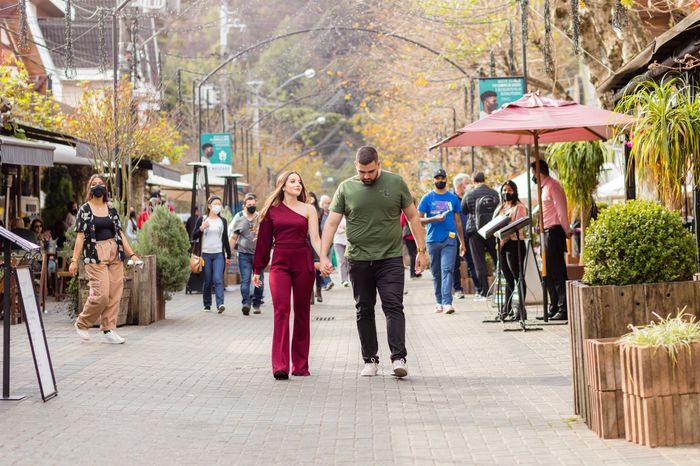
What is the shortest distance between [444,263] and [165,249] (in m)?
4.06

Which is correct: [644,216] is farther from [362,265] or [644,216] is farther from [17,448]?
[17,448]

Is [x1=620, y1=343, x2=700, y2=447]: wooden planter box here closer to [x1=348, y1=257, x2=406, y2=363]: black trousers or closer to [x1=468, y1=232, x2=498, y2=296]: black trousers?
[x1=348, y1=257, x2=406, y2=363]: black trousers

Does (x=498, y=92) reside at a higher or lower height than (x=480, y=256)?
higher

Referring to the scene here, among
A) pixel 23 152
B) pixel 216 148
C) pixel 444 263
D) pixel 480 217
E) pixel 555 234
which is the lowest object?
pixel 444 263

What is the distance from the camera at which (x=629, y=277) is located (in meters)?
7.12

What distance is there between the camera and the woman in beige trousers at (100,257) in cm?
1291

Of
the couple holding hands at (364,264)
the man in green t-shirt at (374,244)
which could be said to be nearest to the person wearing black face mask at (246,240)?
the couple holding hands at (364,264)

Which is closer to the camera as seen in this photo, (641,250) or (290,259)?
(641,250)

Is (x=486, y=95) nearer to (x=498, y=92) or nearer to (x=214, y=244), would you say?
(x=498, y=92)

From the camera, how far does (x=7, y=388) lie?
870cm

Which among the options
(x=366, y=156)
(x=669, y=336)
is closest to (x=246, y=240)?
(x=366, y=156)

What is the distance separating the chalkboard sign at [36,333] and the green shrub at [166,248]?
7440mm

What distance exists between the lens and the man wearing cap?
54.6 feet

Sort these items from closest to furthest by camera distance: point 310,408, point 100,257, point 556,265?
point 310,408, point 100,257, point 556,265
